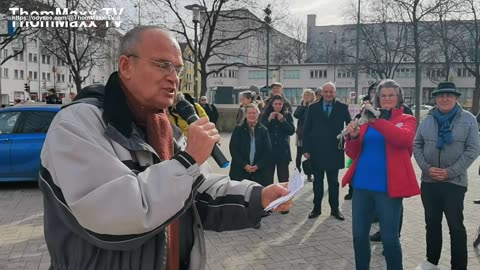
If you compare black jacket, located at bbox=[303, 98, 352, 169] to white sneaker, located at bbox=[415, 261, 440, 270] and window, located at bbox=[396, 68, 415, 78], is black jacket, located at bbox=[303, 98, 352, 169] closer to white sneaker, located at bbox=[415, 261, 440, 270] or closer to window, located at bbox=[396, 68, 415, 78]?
white sneaker, located at bbox=[415, 261, 440, 270]

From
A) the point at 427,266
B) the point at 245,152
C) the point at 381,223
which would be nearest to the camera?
the point at 381,223

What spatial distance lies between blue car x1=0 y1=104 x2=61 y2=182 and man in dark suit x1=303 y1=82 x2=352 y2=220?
5.28m

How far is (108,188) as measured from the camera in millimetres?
1303

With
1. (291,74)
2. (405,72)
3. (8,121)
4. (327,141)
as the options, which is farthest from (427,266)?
(405,72)

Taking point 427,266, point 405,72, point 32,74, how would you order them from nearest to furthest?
1. point 427,266
2. point 32,74
3. point 405,72

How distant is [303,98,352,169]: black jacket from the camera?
260 inches

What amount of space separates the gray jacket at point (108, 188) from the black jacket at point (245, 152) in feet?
15.9

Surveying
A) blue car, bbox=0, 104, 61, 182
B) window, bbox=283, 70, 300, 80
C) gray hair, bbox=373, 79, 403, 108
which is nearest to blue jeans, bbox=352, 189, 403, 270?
gray hair, bbox=373, 79, 403, 108

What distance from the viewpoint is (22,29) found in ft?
65.6

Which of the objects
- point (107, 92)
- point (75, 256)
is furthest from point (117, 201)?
point (107, 92)

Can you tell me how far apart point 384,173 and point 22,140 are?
24.7 feet

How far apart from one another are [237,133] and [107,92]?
4.90 meters

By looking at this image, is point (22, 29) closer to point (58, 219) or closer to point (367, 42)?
point (58, 219)

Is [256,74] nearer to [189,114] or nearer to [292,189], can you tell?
[189,114]
